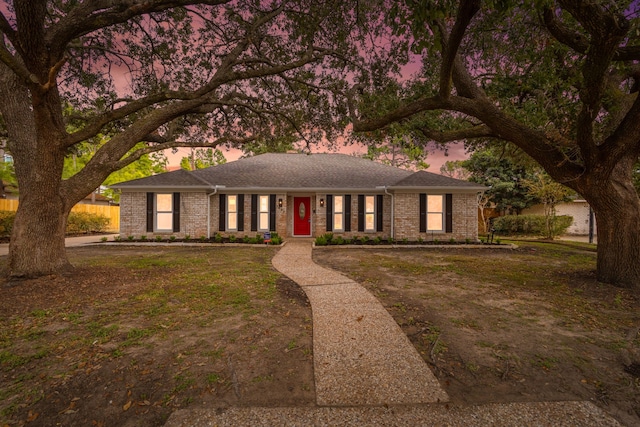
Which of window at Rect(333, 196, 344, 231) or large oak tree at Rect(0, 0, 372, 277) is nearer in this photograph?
large oak tree at Rect(0, 0, 372, 277)

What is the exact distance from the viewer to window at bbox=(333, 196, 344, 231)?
14680mm

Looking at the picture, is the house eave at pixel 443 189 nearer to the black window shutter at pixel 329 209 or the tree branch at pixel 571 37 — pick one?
the black window shutter at pixel 329 209

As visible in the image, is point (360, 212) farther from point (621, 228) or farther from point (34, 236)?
point (34, 236)

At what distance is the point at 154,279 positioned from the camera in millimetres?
6562

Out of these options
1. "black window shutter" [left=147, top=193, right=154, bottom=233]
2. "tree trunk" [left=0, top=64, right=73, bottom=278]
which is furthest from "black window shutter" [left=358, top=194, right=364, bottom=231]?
"tree trunk" [left=0, top=64, right=73, bottom=278]

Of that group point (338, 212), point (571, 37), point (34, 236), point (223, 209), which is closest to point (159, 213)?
point (223, 209)

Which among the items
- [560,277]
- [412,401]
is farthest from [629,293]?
[412,401]

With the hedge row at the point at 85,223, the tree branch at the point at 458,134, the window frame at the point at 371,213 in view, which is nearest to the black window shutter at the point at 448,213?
the window frame at the point at 371,213

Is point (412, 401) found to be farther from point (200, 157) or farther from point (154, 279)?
point (200, 157)

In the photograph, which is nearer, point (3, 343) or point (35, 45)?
point (3, 343)

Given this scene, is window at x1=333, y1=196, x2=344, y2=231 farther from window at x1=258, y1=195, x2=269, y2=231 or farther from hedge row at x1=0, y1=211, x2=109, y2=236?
hedge row at x1=0, y1=211, x2=109, y2=236

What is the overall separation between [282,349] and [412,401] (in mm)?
1556

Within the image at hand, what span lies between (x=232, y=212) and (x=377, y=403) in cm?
1343

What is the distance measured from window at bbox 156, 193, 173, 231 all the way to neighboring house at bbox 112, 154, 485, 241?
4 cm
